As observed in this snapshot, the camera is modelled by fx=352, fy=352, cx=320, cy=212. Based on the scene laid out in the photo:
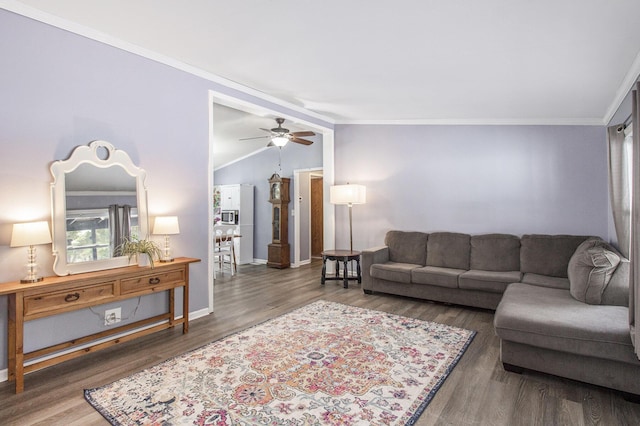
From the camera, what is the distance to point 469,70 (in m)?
3.29

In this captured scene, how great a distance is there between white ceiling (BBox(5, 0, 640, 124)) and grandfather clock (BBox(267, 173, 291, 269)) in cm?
309

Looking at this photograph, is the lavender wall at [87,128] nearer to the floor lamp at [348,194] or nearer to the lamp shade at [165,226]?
the lamp shade at [165,226]

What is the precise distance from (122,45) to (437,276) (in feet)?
13.4

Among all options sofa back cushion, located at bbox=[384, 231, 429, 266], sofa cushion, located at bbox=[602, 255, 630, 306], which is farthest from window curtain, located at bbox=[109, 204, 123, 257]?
sofa cushion, located at bbox=[602, 255, 630, 306]

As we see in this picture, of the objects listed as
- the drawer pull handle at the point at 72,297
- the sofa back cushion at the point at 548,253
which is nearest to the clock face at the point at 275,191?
the sofa back cushion at the point at 548,253

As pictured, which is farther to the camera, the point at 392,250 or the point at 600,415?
the point at 392,250

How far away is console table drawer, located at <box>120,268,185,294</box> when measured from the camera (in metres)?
2.95

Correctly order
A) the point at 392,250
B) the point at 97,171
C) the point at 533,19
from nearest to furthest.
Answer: the point at 533,19
the point at 97,171
the point at 392,250

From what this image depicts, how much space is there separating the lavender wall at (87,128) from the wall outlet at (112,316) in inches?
2.1

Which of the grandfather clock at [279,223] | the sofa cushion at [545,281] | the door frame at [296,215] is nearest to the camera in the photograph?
the sofa cushion at [545,281]

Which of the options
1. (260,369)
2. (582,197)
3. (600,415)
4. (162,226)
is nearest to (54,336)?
(162,226)

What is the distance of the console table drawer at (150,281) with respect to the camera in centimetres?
295

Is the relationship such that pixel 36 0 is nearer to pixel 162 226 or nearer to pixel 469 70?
pixel 162 226

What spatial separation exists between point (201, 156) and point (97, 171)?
1.10 meters
